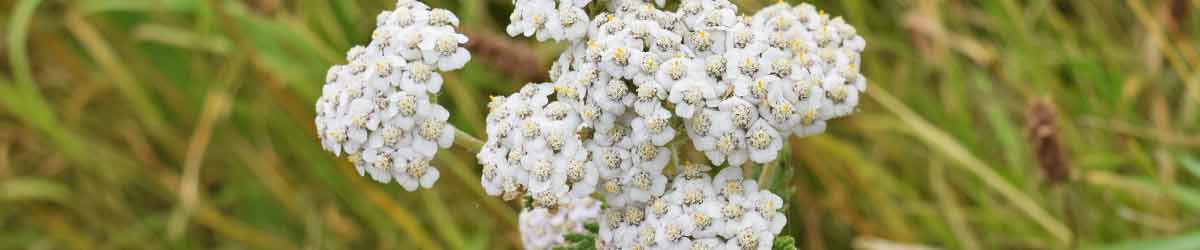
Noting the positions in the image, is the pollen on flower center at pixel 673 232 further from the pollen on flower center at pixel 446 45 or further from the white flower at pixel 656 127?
the pollen on flower center at pixel 446 45

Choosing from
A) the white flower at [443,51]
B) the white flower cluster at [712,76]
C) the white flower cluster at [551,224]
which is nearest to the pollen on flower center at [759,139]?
the white flower cluster at [712,76]

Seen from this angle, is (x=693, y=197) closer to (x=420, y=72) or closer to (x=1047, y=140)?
(x=420, y=72)

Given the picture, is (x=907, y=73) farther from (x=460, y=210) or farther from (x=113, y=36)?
(x=113, y=36)

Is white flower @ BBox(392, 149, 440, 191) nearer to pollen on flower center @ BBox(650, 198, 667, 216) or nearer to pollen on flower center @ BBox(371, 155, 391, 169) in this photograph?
pollen on flower center @ BBox(371, 155, 391, 169)

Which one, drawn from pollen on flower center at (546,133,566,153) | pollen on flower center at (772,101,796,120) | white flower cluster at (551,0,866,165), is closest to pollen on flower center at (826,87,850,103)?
white flower cluster at (551,0,866,165)

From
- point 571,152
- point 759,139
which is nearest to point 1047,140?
point 759,139

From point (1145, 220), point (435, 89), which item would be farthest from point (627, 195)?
point (1145, 220)
